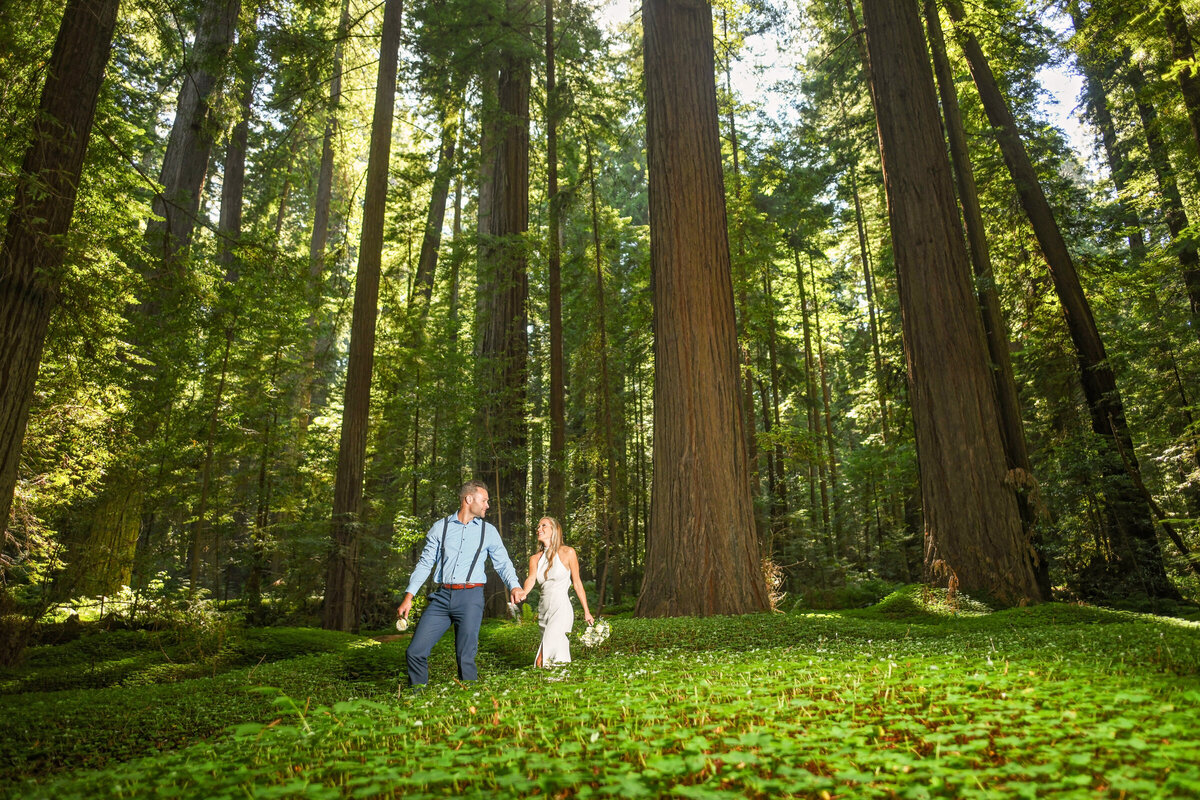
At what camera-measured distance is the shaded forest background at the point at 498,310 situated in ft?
30.0

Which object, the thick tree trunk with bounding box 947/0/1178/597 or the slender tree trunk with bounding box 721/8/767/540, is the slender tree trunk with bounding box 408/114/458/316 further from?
the thick tree trunk with bounding box 947/0/1178/597

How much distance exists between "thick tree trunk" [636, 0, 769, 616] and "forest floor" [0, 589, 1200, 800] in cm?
259

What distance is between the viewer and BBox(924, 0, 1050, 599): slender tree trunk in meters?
10.7

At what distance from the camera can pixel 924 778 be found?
2.00m

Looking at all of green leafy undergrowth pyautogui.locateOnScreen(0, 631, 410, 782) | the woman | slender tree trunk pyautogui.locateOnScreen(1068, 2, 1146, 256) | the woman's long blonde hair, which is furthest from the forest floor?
slender tree trunk pyautogui.locateOnScreen(1068, 2, 1146, 256)

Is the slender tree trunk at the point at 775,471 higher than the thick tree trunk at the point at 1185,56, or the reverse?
the thick tree trunk at the point at 1185,56

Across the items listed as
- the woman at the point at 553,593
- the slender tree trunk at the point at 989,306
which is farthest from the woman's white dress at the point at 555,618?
→ the slender tree trunk at the point at 989,306

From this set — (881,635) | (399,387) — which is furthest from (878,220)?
(881,635)

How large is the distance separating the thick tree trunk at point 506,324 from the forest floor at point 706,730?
8721 mm

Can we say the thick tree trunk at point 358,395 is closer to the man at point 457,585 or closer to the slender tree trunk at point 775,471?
the man at point 457,585

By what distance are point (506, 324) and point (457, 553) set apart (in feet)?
34.6

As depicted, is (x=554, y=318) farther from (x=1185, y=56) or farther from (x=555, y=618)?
(x=1185, y=56)

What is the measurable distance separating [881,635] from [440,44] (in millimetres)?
14727

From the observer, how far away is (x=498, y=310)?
15.4m
